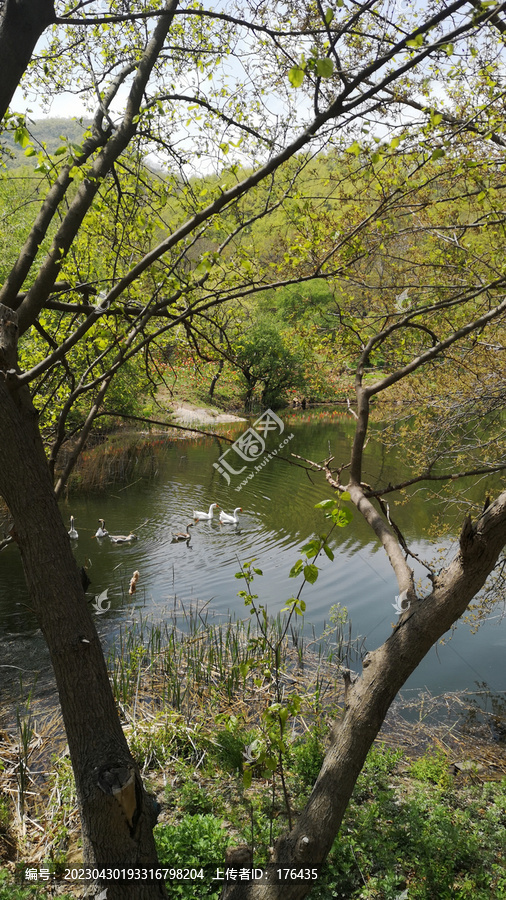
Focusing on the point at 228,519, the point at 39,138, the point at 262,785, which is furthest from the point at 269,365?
the point at 262,785

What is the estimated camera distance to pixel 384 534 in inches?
101

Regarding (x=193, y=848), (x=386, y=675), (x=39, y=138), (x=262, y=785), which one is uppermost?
(x=39, y=138)

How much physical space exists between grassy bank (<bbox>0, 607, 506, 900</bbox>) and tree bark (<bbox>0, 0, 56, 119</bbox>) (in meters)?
2.77

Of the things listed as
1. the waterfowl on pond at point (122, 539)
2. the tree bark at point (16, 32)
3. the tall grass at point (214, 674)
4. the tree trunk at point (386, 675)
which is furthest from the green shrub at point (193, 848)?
the waterfowl on pond at point (122, 539)

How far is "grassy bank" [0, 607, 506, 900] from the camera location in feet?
9.03

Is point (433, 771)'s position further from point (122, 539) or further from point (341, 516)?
point (122, 539)

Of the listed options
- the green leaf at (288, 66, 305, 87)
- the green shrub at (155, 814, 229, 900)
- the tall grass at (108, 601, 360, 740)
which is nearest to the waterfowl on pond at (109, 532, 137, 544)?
the tall grass at (108, 601, 360, 740)

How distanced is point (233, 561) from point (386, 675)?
7493mm

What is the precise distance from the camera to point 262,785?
12.2 feet

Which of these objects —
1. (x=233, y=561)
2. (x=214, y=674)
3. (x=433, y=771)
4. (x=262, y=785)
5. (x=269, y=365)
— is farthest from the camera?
(x=269, y=365)

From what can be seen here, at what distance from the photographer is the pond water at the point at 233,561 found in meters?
6.52

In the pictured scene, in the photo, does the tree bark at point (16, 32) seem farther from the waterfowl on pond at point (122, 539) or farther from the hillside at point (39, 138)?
the waterfowl on pond at point (122, 539)

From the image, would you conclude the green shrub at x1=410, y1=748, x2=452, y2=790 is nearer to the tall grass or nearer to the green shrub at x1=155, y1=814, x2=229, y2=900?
the tall grass

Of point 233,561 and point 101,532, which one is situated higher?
point 101,532
